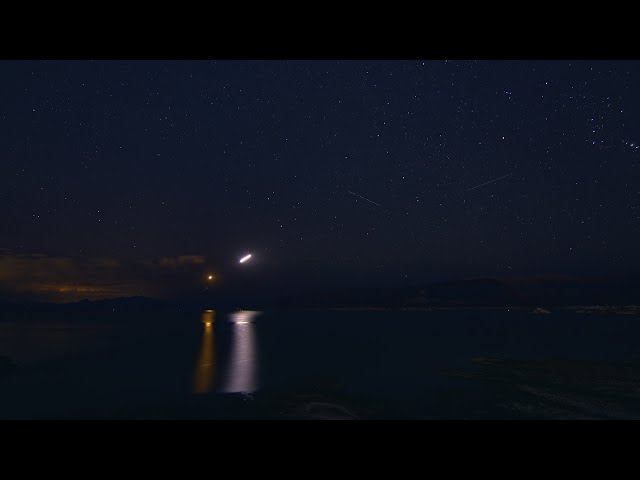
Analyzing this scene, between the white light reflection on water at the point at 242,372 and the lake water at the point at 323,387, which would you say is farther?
the white light reflection on water at the point at 242,372

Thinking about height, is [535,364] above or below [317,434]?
below

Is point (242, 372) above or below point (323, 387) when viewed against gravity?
below

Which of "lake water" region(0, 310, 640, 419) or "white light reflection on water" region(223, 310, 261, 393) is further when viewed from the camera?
"white light reflection on water" region(223, 310, 261, 393)

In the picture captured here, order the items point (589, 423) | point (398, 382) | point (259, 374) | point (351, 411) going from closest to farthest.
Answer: point (589, 423) < point (351, 411) < point (398, 382) < point (259, 374)

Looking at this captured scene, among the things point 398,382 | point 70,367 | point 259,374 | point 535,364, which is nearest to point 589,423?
point 398,382

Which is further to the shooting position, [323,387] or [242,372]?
[242,372]

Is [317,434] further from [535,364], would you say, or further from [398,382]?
[535,364]
